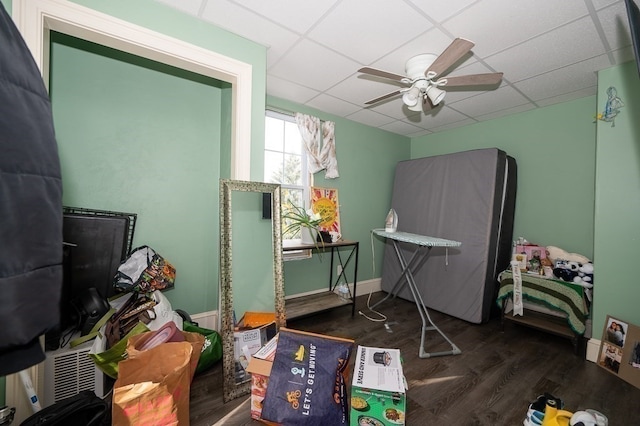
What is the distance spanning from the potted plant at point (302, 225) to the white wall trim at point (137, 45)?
0.95m

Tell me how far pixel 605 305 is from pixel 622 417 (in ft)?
3.08

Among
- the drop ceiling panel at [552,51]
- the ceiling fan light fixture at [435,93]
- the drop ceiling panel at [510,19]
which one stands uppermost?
the drop ceiling panel at [510,19]

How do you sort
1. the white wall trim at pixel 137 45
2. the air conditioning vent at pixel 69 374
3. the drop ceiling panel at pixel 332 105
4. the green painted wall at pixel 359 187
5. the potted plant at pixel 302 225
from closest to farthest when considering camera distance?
the white wall trim at pixel 137 45 < the air conditioning vent at pixel 69 374 < the potted plant at pixel 302 225 < the drop ceiling panel at pixel 332 105 < the green painted wall at pixel 359 187

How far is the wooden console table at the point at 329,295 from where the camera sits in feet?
8.67

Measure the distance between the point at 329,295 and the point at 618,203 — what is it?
2.79m

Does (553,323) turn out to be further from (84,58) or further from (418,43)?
(84,58)

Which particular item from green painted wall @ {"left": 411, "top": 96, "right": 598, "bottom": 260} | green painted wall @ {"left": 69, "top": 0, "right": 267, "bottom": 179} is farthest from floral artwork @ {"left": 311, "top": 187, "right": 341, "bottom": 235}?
green painted wall @ {"left": 411, "top": 96, "right": 598, "bottom": 260}

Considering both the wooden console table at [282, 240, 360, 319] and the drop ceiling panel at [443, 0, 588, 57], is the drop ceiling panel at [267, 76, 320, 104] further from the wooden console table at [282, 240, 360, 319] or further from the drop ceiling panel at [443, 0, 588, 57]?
the wooden console table at [282, 240, 360, 319]

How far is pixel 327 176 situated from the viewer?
10.8 ft

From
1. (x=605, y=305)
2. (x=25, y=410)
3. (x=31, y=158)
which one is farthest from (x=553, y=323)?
(x=25, y=410)

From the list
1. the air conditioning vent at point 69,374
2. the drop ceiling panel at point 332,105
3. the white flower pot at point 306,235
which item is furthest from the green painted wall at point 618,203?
the air conditioning vent at point 69,374

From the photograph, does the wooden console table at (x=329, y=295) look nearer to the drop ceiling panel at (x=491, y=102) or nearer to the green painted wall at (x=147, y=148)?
A: the green painted wall at (x=147, y=148)

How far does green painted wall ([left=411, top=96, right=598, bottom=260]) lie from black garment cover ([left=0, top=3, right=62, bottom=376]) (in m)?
3.92

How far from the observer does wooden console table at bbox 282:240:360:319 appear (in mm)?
2643
